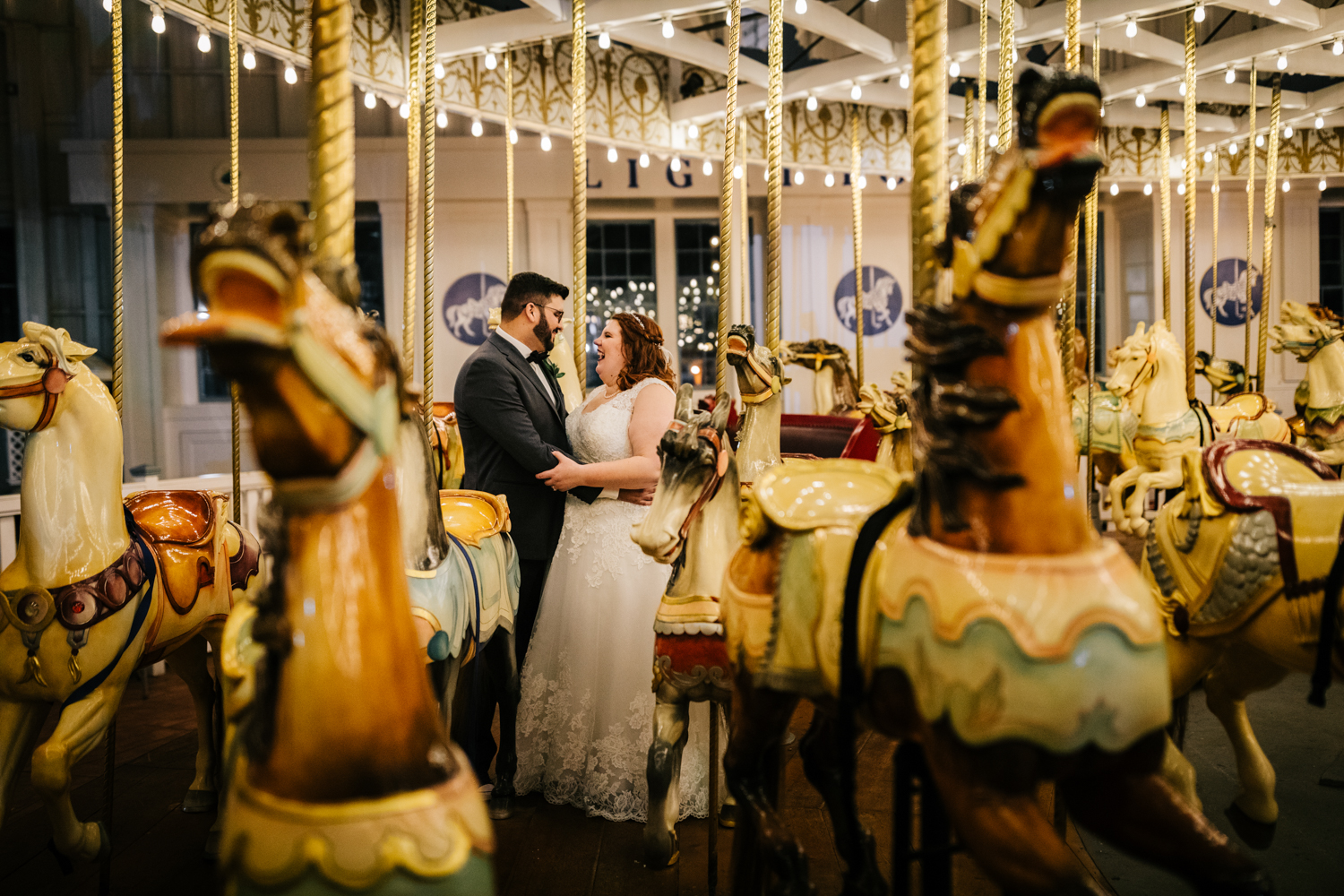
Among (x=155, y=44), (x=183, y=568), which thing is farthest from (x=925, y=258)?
(x=155, y=44)

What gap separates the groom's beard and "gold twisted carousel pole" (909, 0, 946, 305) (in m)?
1.92

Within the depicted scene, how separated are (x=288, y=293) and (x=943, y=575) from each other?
0.78m

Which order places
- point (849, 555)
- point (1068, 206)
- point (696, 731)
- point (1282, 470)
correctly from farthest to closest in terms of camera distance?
point (696, 731) → point (1282, 470) → point (849, 555) → point (1068, 206)

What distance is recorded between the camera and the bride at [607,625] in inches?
110

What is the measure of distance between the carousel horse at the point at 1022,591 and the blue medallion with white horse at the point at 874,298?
9143 millimetres

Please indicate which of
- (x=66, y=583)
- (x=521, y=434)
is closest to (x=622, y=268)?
(x=521, y=434)

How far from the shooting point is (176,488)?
390 cm

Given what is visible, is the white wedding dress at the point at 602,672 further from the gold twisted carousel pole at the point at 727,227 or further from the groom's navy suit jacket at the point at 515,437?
the gold twisted carousel pole at the point at 727,227

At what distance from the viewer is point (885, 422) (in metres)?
3.96

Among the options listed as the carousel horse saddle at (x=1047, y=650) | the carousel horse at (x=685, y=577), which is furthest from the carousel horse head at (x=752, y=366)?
the carousel horse saddle at (x=1047, y=650)

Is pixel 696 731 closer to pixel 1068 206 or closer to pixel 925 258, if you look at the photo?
pixel 925 258

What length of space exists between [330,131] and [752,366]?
5.23 feet

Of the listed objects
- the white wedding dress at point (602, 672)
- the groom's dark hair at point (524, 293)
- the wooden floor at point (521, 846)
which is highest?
the groom's dark hair at point (524, 293)

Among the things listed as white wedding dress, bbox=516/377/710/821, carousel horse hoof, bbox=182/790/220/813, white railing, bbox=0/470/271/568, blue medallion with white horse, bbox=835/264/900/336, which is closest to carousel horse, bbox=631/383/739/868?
white wedding dress, bbox=516/377/710/821
